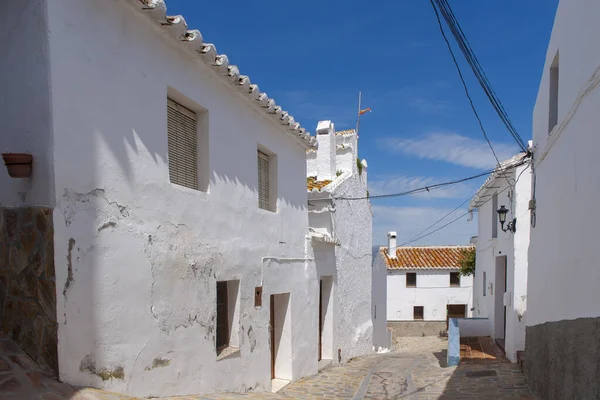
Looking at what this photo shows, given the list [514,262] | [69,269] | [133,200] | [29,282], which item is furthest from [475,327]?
[29,282]

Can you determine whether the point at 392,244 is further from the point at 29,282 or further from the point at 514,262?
the point at 29,282

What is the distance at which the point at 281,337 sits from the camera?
8.54 m

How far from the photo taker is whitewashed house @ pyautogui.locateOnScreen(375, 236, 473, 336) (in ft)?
98.5

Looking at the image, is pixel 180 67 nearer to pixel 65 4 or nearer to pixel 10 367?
pixel 65 4

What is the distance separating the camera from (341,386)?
8750mm

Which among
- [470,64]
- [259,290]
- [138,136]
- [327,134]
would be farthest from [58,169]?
[327,134]

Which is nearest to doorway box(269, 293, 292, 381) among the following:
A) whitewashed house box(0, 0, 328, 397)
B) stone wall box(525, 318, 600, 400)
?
whitewashed house box(0, 0, 328, 397)

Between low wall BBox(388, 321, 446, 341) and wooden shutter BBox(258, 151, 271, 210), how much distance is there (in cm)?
2351

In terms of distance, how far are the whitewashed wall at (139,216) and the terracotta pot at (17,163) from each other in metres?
0.20

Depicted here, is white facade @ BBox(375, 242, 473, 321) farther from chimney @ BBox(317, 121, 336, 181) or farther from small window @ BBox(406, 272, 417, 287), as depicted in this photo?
chimney @ BBox(317, 121, 336, 181)

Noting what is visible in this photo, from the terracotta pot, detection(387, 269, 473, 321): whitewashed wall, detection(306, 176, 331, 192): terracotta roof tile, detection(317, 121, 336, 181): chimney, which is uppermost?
detection(317, 121, 336, 181): chimney

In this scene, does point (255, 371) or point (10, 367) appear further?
point (255, 371)

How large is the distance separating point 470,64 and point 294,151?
3.53 meters

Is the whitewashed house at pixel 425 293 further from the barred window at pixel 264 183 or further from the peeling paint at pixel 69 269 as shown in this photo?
the peeling paint at pixel 69 269
